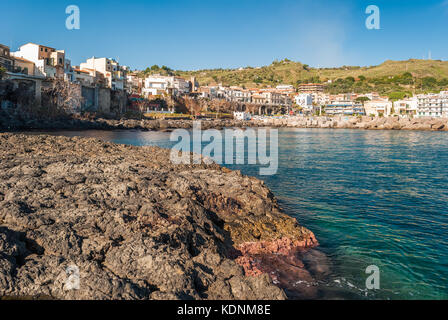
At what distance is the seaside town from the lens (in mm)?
56734

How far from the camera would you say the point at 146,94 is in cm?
9475

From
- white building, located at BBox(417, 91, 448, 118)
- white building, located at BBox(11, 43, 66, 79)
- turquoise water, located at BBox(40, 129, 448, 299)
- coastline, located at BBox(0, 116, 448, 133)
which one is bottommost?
turquoise water, located at BBox(40, 129, 448, 299)

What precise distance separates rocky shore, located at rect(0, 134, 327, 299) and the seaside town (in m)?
49.9

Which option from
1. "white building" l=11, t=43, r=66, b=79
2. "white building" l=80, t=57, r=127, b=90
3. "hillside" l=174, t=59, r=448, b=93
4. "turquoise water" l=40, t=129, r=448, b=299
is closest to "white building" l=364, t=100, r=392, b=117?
"hillside" l=174, t=59, r=448, b=93

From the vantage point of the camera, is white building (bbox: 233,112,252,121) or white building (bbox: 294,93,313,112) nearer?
white building (bbox: 233,112,252,121)

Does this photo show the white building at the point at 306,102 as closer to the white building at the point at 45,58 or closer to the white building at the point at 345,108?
the white building at the point at 345,108

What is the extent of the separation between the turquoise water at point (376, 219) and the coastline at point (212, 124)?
34.4 m

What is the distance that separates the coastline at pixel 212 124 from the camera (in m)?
43.7

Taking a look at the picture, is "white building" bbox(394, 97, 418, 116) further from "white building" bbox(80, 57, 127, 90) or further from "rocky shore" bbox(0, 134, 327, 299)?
"rocky shore" bbox(0, 134, 327, 299)

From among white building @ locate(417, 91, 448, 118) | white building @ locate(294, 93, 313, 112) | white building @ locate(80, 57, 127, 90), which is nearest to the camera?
white building @ locate(80, 57, 127, 90)

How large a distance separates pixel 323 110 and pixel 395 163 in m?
108

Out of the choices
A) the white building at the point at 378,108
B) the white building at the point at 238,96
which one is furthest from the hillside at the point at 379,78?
the white building at the point at 238,96

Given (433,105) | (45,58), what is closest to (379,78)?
(433,105)

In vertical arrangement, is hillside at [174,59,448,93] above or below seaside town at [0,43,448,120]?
above
